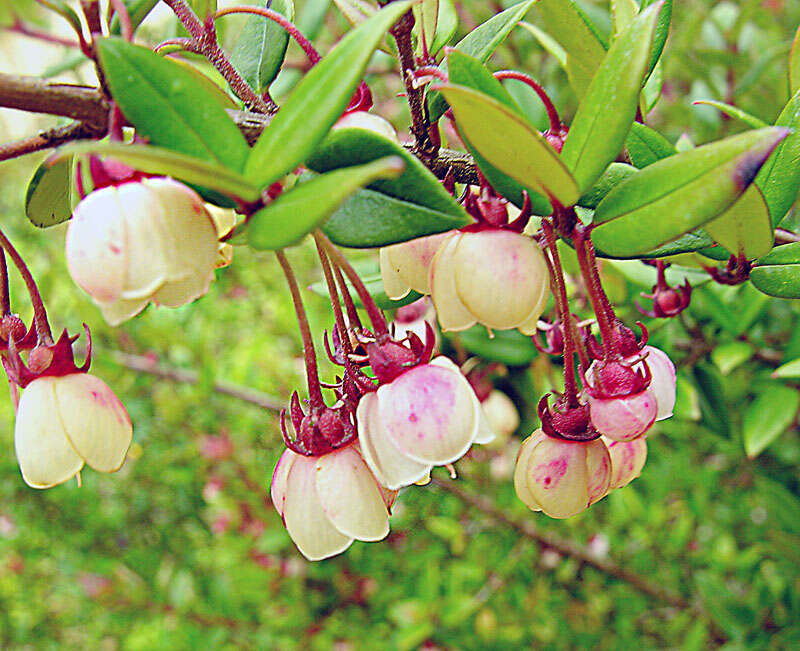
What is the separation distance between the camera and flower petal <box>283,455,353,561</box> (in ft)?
1.51

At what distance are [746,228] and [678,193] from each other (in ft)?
0.35

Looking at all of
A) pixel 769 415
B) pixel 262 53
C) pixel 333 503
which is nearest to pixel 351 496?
pixel 333 503

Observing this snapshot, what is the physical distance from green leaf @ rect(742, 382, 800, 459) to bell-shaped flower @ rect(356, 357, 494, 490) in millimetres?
621

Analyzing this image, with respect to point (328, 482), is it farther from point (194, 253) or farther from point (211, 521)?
point (211, 521)

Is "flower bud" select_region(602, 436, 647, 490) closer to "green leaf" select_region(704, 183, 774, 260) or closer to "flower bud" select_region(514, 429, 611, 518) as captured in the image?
"flower bud" select_region(514, 429, 611, 518)

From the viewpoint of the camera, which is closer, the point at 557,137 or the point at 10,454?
the point at 557,137

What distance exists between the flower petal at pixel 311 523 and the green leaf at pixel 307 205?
0.58 feet

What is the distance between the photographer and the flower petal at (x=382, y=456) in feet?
1.41

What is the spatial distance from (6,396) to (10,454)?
379mm

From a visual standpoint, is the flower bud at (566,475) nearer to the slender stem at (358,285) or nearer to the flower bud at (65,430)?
the slender stem at (358,285)

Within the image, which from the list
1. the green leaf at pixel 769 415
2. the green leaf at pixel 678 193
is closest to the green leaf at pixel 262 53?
the green leaf at pixel 678 193

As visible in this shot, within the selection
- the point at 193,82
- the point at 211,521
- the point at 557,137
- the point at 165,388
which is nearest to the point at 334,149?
the point at 193,82

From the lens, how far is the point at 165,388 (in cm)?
174

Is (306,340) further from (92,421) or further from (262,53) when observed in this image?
(262,53)
